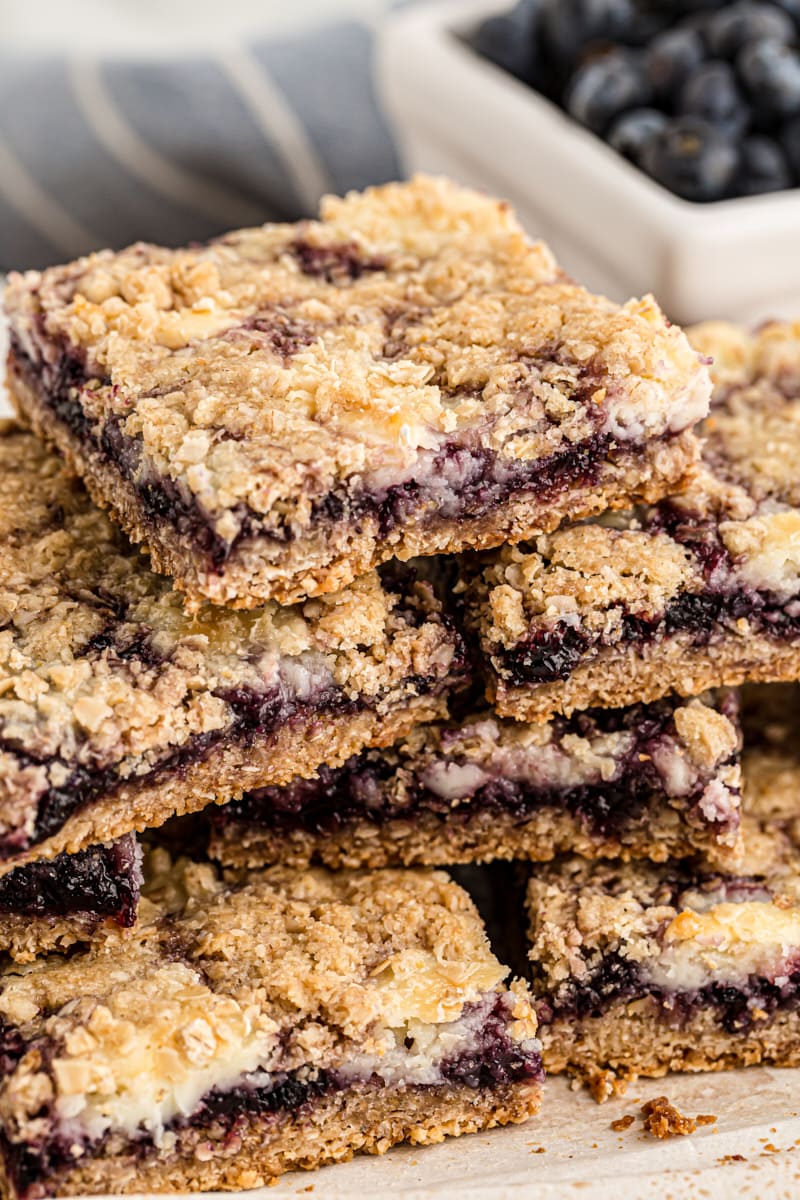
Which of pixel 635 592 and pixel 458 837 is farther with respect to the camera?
pixel 458 837

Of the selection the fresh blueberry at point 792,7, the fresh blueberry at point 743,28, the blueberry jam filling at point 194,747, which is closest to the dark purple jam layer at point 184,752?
the blueberry jam filling at point 194,747

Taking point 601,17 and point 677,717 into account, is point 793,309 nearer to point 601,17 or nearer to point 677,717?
point 601,17

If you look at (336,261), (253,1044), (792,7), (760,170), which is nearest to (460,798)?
(253,1044)

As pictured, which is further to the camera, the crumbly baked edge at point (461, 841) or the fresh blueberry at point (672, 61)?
the fresh blueberry at point (672, 61)

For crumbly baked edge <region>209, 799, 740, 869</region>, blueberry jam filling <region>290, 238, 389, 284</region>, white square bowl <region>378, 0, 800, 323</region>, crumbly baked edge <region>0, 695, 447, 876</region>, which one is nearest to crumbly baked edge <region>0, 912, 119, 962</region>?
crumbly baked edge <region>0, 695, 447, 876</region>

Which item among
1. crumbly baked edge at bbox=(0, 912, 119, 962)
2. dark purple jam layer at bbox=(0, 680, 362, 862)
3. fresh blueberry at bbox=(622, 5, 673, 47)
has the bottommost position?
crumbly baked edge at bbox=(0, 912, 119, 962)

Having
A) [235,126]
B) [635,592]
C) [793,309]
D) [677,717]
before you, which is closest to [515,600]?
[635,592]

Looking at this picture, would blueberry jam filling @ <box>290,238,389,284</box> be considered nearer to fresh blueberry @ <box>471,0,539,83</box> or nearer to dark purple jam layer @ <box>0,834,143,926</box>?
dark purple jam layer @ <box>0,834,143,926</box>

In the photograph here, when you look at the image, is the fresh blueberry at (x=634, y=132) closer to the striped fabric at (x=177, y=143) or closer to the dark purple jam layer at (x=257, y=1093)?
the striped fabric at (x=177, y=143)
